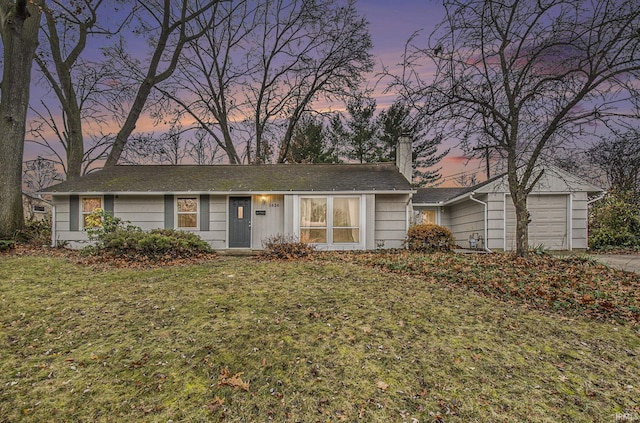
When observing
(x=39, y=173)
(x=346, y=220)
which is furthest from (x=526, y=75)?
(x=39, y=173)

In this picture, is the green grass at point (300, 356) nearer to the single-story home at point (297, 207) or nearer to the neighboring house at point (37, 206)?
the single-story home at point (297, 207)

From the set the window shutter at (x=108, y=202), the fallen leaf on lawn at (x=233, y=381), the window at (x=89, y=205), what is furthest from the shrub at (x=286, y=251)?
the window at (x=89, y=205)

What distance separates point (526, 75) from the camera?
315 inches

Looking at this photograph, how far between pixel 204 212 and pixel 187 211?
0.68m

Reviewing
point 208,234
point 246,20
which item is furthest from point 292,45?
point 208,234

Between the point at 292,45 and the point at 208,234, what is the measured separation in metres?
12.8

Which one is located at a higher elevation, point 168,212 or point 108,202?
point 108,202

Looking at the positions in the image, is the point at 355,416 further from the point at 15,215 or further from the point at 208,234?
the point at 15,215

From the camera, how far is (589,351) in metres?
3.96

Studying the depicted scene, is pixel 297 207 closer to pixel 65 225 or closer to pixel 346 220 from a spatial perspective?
pixel 346 220

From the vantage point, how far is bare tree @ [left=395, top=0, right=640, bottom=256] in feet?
22.7

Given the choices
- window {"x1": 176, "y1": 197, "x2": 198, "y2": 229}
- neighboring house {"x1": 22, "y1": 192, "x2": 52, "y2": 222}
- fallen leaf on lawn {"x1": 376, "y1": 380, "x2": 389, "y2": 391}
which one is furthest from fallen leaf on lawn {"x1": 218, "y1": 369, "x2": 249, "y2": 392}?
neighboring house {"x1": 22, "y1": 192, "x2": 52, "y2": 222}

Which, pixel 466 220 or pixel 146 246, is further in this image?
pixel 466 220

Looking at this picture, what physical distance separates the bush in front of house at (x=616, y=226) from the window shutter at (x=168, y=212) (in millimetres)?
15964
